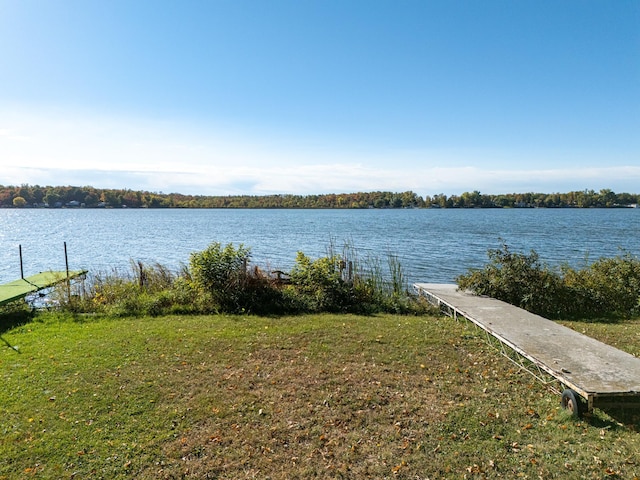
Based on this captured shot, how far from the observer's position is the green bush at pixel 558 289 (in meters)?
10.1

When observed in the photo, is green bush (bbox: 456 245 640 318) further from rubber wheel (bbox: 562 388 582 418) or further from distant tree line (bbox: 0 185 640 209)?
distant tree line (bbox: 0 185 640 209)

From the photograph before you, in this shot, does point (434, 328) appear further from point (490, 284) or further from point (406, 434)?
point (406, 434)

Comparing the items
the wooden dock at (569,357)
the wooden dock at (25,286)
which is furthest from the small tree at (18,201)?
the wooden dock at (569,357)

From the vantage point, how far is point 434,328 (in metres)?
8.41

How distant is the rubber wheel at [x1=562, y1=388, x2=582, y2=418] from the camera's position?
4.45 metres

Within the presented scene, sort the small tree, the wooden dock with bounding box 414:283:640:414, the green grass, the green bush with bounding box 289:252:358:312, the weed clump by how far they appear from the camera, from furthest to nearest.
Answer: the small tree < the green bush with bounding box 289:252:358:312 < the weed clump < the wooden dock with bounding box 414:283:640:414 < the green grass

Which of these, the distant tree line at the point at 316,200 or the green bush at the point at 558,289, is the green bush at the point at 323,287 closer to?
the green bush at the point at 558,289

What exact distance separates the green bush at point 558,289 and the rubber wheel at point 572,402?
566 cm

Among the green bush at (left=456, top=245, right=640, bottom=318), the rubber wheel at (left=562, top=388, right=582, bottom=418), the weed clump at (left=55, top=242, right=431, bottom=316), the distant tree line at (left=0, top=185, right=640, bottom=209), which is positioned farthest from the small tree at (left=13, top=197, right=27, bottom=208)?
the rubber wheel at (left=562, top=388, right=582, bottom=418)

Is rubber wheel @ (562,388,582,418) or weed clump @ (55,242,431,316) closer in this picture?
rubber wheel @ (562,388,582,418)

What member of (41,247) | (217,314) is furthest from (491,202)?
(217,314)

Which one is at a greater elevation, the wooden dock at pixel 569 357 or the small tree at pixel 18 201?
the small tree at pixel 18 201

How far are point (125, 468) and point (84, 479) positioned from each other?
0.34 m

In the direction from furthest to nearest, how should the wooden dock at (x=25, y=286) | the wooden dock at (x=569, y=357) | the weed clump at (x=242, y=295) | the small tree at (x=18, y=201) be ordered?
the small tree at (x=18, y=201) → the wooden dock at (x=25, y=286) → the weed clump at (x=242, y=295) → the wooden dock at (x=569, y=357)
